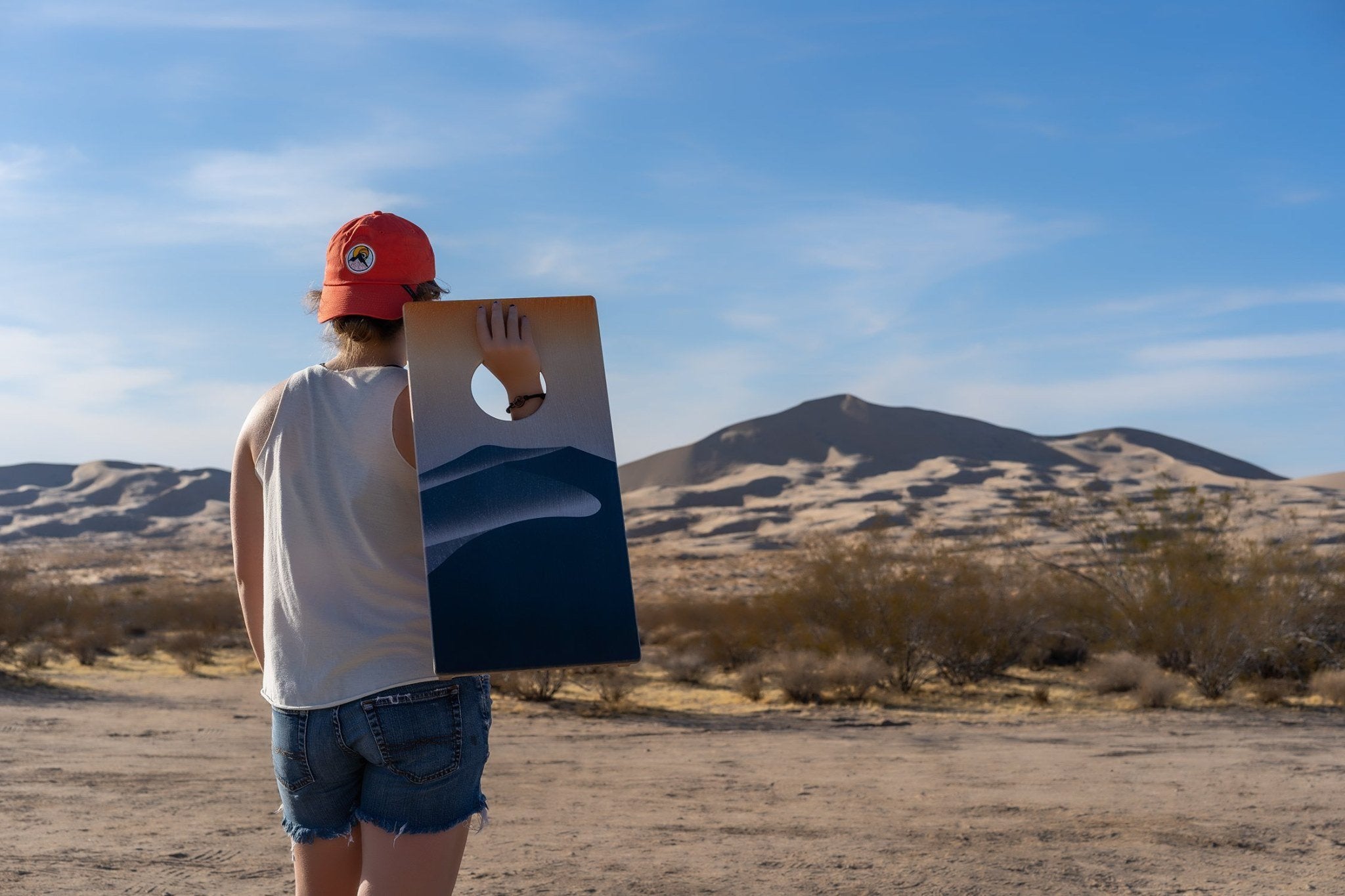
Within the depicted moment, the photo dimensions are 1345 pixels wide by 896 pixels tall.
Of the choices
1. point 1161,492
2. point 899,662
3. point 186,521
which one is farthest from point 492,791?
point 186,521

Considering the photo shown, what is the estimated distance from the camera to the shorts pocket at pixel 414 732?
2098mm

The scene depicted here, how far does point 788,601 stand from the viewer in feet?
65.0

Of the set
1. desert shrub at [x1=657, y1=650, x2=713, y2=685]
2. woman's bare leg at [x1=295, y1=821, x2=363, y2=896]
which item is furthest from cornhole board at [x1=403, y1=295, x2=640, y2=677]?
desert shrub at [x1=657, y1=650, x2=713, y2=685]

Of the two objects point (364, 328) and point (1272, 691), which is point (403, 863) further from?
point (1272, 691)

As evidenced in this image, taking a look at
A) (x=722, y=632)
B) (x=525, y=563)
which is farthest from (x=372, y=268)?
(x=722, y=632)

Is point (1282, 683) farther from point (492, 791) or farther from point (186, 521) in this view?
point (186, 521)

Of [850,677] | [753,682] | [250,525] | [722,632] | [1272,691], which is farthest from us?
[722,632]

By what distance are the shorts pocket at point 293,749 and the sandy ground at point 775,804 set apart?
4.17m

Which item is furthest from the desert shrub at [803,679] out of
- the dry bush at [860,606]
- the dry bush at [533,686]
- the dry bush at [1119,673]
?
the dry bush at [1119,673]

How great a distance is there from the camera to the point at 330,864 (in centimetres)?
228

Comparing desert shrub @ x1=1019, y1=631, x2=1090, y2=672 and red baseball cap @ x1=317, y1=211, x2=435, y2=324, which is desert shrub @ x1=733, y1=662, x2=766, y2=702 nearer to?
desert shrub @ x1=1019, y1=631, x2=1090, y2=672

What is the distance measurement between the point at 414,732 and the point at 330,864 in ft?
1.32

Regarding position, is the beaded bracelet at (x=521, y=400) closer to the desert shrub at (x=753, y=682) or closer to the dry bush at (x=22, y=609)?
the desert shrub at (x=753, y=682)

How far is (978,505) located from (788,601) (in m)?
72.2
